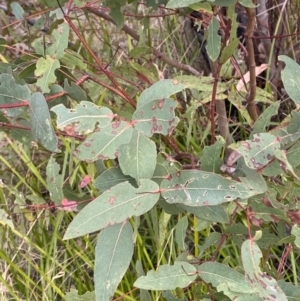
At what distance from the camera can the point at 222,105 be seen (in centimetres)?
123

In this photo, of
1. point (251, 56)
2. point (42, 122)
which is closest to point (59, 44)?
point (42, 122)

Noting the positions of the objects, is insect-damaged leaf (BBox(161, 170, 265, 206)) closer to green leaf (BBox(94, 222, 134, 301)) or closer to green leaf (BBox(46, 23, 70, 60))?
green leaf (BBox(94, 222, 134, 301))

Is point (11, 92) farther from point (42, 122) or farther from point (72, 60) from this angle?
point (72, 60)

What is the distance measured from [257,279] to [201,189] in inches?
4.6

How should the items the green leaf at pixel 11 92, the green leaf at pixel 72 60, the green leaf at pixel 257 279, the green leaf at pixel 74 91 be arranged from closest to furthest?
the green leaf at pixel 257 279 → the green leaf at pixel 11 92 → the green leaf at pixel 74 91 → the green leaf at pixel 72 60

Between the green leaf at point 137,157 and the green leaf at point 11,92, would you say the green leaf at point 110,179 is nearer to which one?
the green leaf at point 137,157

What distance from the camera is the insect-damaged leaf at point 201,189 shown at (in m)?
0.57

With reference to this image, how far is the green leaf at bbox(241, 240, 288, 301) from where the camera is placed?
0.55m

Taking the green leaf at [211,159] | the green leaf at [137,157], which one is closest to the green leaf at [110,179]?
the green leaf at [137,157]

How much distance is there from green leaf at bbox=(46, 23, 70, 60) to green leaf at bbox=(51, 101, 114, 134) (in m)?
0.17

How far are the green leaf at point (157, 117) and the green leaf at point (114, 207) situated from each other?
0.06 meters

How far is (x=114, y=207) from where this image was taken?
1.86 feet

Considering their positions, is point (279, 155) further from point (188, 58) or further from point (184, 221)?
point (188, 58)

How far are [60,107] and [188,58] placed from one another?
121cm
